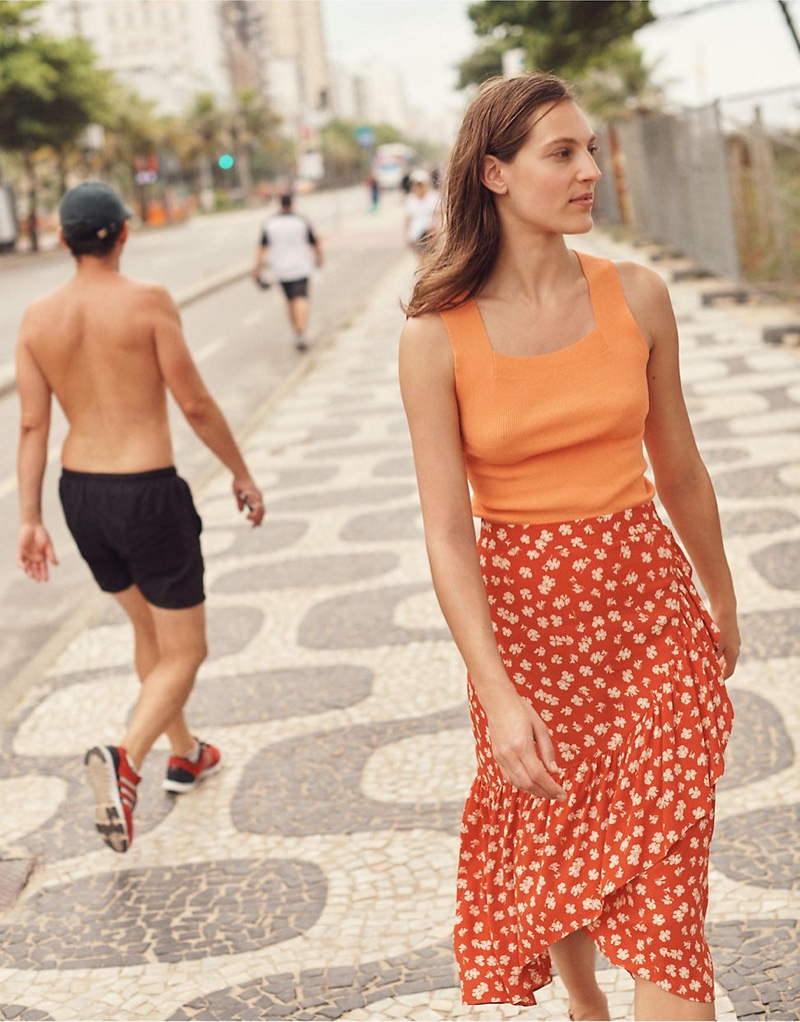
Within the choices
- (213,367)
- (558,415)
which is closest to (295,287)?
(213,367)

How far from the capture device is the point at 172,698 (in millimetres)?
4008

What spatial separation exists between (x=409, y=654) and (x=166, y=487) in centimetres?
157

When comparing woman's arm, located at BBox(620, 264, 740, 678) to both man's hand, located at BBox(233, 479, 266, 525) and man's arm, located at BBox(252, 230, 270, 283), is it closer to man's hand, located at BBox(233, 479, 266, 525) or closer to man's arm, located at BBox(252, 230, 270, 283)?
man's hand, located at BBox(233, 479, 266, 525)

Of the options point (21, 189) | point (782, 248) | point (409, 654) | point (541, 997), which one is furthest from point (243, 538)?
point (21, 189)

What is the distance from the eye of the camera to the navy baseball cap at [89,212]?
12.7 ft

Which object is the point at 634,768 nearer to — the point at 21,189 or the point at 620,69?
the point at 620,69

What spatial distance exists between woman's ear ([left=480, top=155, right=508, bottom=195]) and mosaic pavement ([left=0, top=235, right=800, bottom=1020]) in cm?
170

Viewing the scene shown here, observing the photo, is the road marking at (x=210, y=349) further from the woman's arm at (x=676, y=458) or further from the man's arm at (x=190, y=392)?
the woman's arm at (x=676, y=458)

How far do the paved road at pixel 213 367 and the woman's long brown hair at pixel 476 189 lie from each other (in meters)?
3.64

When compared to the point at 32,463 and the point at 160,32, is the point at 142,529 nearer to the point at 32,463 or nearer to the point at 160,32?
the point at 32,463

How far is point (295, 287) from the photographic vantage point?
15.1 metres

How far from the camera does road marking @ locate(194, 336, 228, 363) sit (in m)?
15.8

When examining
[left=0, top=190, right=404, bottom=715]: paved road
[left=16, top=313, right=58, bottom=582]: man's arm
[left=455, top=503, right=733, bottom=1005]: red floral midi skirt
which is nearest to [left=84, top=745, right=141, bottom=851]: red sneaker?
[left=16, top=313, right=58, bottom=582]: man's arm

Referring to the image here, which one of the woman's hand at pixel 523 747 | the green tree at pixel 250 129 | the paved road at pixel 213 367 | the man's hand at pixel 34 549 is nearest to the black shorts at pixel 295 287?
the paved road at pixel 213 367
